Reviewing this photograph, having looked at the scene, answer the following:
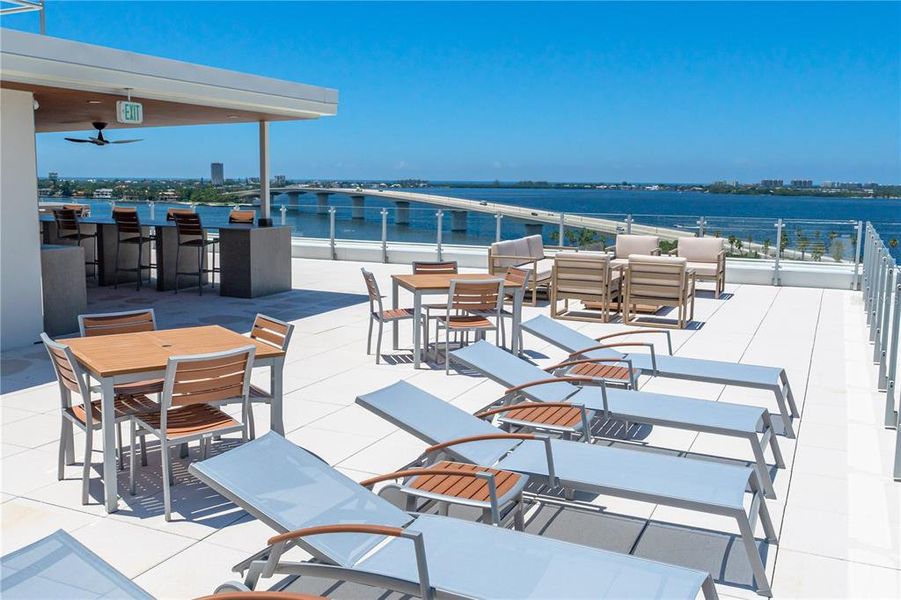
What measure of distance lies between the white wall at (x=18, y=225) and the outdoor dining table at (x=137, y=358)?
379 centimetres

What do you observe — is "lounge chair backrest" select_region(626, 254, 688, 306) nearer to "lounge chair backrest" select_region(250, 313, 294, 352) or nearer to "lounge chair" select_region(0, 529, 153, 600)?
"lounge chair backrest" select_region(250, 313, 294, 352)

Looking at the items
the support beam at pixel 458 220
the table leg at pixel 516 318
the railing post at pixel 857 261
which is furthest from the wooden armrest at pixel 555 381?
the support beam at pixel 458 220

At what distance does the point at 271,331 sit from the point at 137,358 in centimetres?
102

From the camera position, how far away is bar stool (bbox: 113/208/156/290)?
12.0 m

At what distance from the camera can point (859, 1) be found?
5012 centimetres

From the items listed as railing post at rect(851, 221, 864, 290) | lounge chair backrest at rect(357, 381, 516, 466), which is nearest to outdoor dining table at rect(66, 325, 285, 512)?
lounge chair backrest at rect(357, 381, 516, 466)

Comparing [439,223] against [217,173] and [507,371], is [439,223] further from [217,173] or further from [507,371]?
[507,371]

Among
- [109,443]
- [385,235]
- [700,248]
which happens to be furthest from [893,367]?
[385,235]

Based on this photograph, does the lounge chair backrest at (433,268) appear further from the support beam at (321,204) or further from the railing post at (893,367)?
the support beam at (321,204)

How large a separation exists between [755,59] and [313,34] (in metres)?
38.4

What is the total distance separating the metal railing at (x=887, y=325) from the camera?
224 inches

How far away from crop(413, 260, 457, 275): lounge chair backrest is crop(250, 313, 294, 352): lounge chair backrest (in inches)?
127

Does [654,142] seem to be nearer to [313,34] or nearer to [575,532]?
[313,34]

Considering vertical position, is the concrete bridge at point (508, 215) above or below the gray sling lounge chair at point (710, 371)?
above
